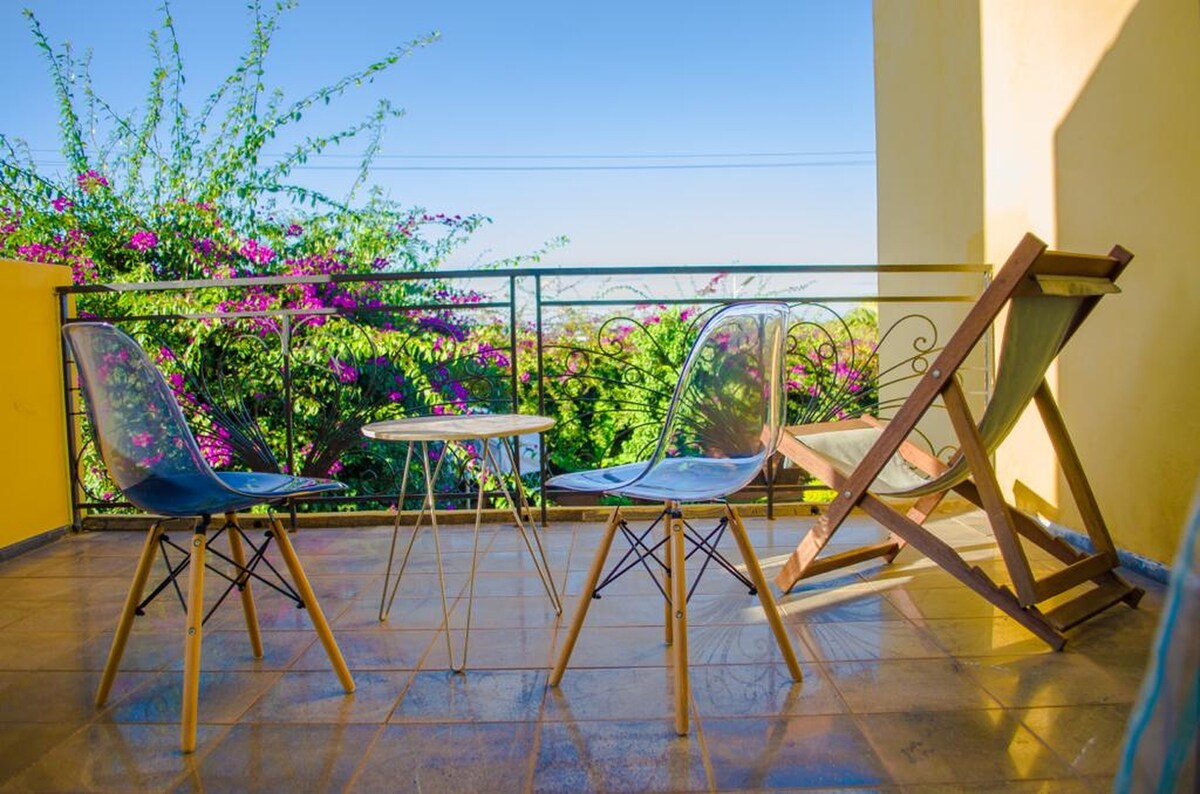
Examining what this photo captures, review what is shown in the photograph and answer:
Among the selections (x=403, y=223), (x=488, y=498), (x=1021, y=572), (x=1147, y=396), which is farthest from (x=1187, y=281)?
(x=403, y=223)

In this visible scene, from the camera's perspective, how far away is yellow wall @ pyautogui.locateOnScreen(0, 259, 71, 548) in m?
3.36

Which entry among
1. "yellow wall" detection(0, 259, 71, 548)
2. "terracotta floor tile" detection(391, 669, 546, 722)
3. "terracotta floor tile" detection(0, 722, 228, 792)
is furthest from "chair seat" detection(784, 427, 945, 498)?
"yellow wall" detection(0, 259, 71, 548)

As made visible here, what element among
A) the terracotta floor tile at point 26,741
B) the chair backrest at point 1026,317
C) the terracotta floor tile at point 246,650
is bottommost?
the terracotta floor tile at point 26,741

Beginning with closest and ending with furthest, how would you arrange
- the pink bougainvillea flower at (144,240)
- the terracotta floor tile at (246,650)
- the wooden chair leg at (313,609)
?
the wooden chair leg at (313,609), the terracotta floor tile at (246,650), the pink bougainvillea flower at (144,240)

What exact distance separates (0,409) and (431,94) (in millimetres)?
10409

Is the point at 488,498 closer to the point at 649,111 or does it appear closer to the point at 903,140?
the point at 903,140

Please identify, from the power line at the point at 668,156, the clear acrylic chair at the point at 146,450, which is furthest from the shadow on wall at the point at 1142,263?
the power line at the point at 668,156

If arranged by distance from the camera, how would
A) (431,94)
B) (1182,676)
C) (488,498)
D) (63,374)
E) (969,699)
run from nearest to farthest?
1. (1182,676)
2. (969,699)
3. (63,374)
4. (488,498)
5. (431,94)

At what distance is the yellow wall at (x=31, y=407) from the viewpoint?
3.36 meters

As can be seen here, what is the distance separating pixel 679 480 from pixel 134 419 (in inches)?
46.7

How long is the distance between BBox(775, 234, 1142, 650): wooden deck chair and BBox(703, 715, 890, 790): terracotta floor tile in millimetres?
726

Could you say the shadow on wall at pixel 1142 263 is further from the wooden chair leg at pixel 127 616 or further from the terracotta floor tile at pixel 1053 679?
the wooden chair leg at pixel 127 616

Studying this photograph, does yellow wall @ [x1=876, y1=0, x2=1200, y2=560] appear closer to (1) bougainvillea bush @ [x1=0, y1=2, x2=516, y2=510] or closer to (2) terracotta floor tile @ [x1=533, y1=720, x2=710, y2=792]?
(2) terracotta floor tile @ [x1=533, y1=720, x2=710, y2=792]

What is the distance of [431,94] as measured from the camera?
12.7 metres
